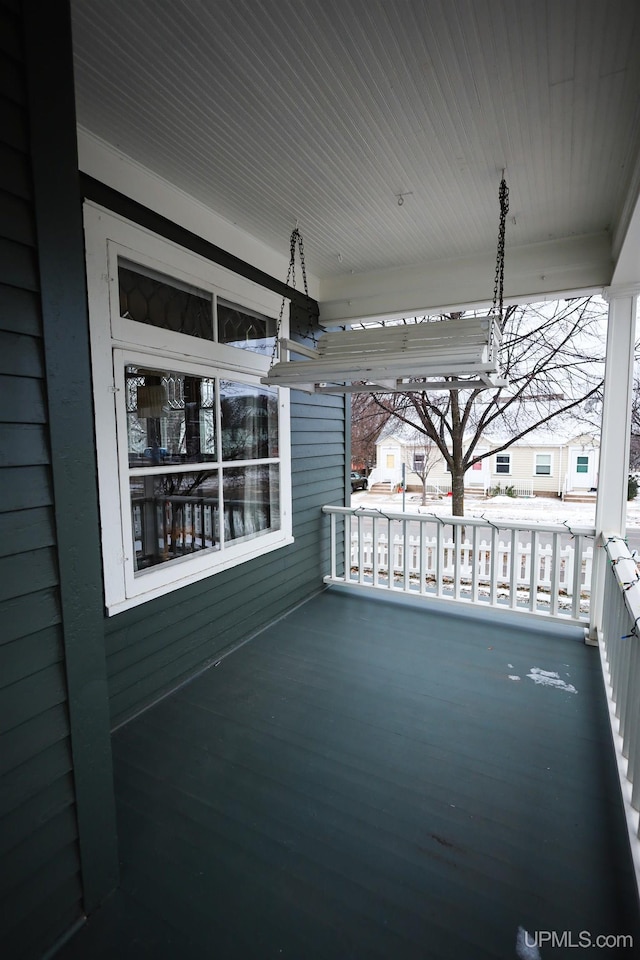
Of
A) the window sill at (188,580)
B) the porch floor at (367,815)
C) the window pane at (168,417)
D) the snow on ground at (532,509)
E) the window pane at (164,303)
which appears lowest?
the porch floor at (367,815)

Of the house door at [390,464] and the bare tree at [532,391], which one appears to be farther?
the house door at [390,464]

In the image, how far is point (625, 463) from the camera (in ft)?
9.96

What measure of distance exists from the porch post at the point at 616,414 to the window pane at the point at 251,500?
2351 mm

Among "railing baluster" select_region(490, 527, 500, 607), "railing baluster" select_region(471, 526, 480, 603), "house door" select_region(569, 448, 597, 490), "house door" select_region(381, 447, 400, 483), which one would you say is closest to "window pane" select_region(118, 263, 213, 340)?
"railing baluster" select_region(471, 526, 480, 603)

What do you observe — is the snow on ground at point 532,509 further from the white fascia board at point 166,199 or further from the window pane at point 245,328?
the white fascia board at point 166,199

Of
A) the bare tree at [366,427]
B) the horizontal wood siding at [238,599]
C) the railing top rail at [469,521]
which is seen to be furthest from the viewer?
the bare tree at [366,427]

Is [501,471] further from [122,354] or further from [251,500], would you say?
[122,354]

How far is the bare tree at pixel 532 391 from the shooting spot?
524cm

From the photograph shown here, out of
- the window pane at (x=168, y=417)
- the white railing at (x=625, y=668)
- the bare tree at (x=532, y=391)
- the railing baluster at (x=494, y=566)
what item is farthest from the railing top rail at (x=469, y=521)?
the bare tree at (x=532, y=391)

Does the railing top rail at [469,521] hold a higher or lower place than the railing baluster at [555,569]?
higher

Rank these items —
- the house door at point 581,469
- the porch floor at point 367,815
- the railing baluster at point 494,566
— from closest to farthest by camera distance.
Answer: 1. the porch floor at point 367,815
2. the railing baluster at point 494,566
3. the house door at point 581,469

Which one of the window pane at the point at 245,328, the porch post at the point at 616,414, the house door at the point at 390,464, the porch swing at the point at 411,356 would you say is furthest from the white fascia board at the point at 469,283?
the house door at the point at 390,464

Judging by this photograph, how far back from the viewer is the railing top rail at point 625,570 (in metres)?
1.69

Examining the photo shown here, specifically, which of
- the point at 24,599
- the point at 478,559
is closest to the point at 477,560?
the point at 478,559
